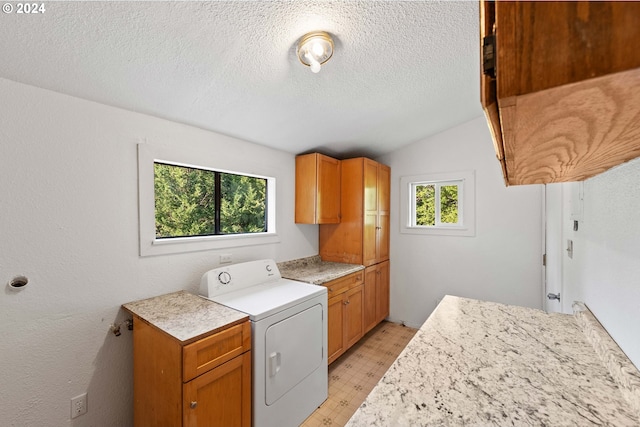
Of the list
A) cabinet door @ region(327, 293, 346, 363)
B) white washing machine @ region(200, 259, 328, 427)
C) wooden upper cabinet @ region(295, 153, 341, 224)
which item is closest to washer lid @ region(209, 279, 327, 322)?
white washing machine @ region(200, 259, 328, 427)

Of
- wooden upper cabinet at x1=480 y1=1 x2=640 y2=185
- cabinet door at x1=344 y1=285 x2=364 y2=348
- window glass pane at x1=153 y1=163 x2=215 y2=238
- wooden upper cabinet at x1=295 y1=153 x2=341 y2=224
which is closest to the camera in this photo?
wooden upper cabinet at x1=480 y1=1 x2=640 y2=185

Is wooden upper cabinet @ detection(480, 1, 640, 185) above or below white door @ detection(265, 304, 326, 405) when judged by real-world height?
above

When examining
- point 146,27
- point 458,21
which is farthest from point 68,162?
point 458,21

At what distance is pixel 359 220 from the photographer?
9.51 feet

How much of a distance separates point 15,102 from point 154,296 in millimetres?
1311

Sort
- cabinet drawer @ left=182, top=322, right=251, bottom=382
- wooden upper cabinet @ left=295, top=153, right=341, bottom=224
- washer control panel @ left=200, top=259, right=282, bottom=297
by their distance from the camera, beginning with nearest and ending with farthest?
cabinet drawer @ left=182, top=322, right=251, bottom=382
washer control panel @ left=200, top=259, right=282, bottom=297
wooden upper cabinet @ left=295, top=153, right=341, bottom=224

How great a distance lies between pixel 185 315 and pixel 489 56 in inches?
69.2

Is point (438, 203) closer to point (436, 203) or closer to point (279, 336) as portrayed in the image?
point (436, 203)

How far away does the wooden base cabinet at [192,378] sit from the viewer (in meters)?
1.24

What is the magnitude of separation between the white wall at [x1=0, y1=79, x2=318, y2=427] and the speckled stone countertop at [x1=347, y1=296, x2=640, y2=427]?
5.63 feet

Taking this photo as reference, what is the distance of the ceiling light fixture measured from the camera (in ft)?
4.13

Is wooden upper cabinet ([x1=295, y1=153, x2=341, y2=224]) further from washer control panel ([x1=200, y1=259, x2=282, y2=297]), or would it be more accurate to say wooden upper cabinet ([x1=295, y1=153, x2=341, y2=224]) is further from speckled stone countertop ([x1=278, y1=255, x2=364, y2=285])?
washer control panel ([x1=200, y1=259, x2=282, y2=297])

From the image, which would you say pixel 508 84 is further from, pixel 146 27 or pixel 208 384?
pixel 208 384

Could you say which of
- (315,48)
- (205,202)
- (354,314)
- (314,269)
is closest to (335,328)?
(354,314)
